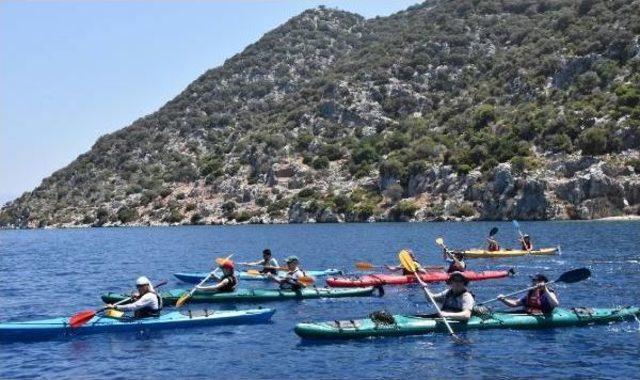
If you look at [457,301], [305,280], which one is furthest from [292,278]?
[457,301]

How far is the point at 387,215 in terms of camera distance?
9306cm

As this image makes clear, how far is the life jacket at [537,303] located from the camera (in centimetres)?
2239

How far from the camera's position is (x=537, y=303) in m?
22.7

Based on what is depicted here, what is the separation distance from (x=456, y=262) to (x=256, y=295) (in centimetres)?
896

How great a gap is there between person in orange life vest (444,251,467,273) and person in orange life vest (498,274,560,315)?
734 centimetres

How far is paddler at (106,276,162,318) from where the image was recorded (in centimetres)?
2211

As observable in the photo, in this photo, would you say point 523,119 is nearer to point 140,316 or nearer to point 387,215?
point 387,215

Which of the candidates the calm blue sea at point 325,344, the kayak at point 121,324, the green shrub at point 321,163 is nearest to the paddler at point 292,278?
the calm blue sea at point 325,344

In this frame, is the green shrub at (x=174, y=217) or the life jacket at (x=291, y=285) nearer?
the life jacket at (x=291, y=285)

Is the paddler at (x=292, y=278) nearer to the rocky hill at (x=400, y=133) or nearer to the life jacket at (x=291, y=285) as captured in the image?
the life jacket at (x=291, y=285)

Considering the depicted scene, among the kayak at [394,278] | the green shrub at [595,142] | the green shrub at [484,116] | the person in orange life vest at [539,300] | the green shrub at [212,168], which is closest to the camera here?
the person in orange life vest at [539,300]

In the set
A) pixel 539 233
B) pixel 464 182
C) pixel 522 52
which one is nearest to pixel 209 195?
pixel 464 182

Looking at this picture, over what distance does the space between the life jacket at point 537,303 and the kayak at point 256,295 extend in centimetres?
863

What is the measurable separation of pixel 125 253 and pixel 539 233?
119 feet
